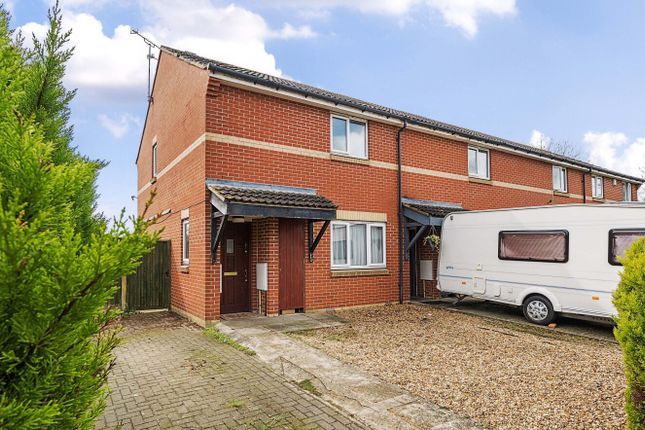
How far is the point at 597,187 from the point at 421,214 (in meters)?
14.9

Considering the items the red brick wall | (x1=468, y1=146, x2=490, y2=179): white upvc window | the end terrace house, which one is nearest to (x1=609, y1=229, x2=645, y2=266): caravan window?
the end terrace house

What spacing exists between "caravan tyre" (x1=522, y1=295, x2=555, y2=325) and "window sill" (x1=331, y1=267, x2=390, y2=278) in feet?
12.4

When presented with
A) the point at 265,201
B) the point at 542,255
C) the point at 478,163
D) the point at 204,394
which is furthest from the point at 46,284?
the point at 478,163

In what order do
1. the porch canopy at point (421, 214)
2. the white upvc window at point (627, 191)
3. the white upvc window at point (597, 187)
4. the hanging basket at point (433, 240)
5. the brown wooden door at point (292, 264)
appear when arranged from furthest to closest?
the white upvc window at point (627, 191)
the white upvc window at point (597, 187)
the hanging basket at point (433, 240)
the porch canopy at point (421, 214)
the brown wooden door at point (292, 264)

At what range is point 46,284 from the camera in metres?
1.62

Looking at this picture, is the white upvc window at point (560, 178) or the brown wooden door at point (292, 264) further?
the white upvc window at point (560, 178)

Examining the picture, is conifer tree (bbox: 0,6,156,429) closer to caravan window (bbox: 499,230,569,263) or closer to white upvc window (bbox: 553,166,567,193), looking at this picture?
caravan window (bbox: 499,230,569,263)

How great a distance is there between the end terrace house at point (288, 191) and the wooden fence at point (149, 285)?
0.34 m

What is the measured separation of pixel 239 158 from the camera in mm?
9641

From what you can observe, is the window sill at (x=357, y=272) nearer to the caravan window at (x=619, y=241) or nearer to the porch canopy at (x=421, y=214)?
the porch canopy at (x=421, y=214)

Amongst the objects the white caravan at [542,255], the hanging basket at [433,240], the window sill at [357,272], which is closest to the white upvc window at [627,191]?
the hanging basket at [433,240]

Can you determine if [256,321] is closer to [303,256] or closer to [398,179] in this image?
[303,256]

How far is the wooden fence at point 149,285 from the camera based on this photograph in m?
11.3

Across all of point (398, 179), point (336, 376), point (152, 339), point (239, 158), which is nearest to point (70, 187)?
point (336, 376)
